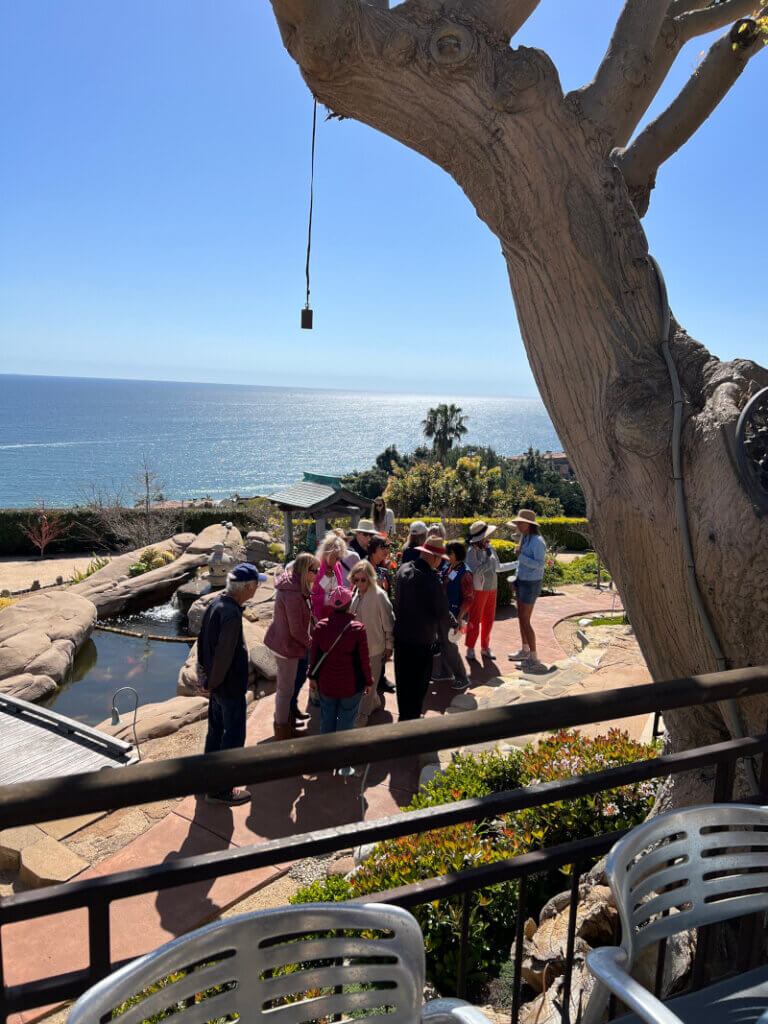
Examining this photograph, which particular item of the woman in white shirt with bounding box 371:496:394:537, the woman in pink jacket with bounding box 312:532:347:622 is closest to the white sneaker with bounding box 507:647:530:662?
the woman in white shirt with bounding box 371:496:394:537

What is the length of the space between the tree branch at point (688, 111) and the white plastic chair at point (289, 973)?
3.65 m

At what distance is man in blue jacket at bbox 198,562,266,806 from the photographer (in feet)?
14.9

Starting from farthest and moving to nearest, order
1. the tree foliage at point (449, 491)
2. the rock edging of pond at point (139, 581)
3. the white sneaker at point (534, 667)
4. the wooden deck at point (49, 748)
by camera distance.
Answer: the tree foliage at point (449, 491), the rock edging of pond at point (139, 581), the white sneaker at point (534, 667), the wooden deck at point (49, 748)

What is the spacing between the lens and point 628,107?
3.27 metres

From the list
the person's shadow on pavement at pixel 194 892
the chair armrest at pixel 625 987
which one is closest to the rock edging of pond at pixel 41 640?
the person's shadow on pavement at pixel 194 892

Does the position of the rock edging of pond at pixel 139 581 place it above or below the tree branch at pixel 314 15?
below

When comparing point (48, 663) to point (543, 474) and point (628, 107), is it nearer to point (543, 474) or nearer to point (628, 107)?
point (628, 107)

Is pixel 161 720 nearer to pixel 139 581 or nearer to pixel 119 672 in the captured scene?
pixel 119 672

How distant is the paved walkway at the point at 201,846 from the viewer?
11.5 ft

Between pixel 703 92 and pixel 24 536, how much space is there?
2401 centimetres

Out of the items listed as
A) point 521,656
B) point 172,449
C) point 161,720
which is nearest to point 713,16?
point 521,656

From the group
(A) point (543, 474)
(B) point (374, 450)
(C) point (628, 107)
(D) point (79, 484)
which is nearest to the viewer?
(C) point (628, 107)

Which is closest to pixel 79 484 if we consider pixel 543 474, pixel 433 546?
pixel 543 474

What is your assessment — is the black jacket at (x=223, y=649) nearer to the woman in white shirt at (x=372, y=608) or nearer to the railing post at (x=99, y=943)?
the woman in white shirt at (x=372, y=608)
